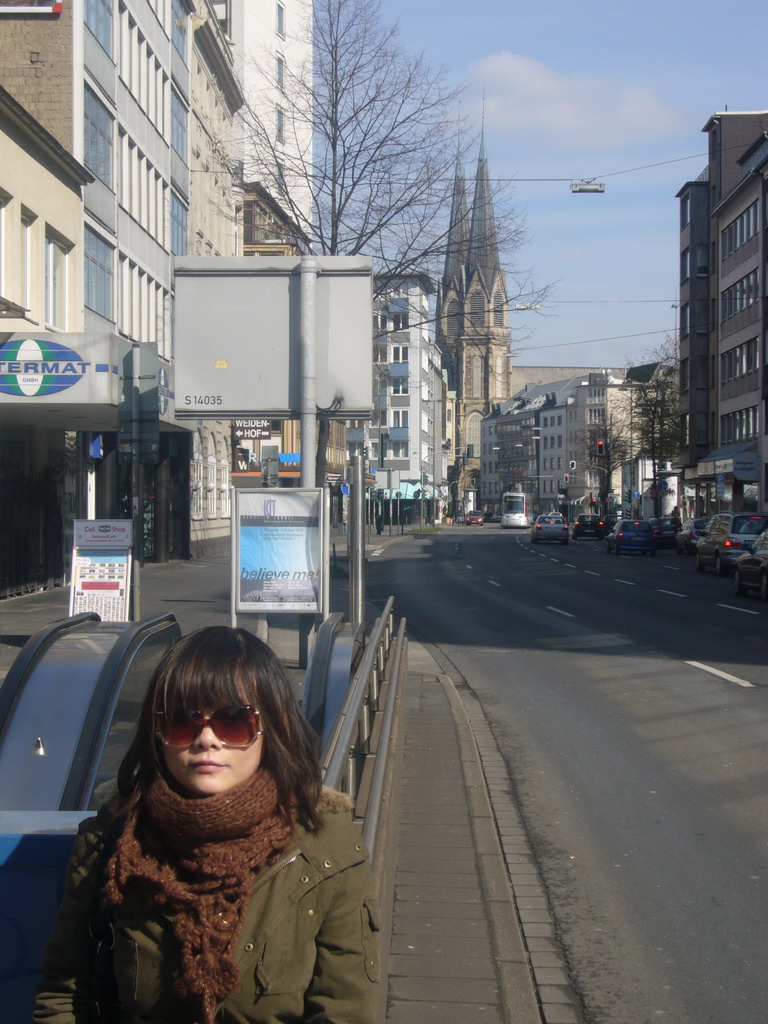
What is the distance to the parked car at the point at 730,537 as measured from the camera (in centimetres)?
3297

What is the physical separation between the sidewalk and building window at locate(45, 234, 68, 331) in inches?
636

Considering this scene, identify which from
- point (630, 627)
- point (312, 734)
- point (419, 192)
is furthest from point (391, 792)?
point (419, 192)

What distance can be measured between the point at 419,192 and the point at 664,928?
800 inches

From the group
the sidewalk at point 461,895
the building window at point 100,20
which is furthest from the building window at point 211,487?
the sidewalk at point 461,895

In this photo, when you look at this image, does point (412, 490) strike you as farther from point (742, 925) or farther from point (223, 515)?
point (742, 925)

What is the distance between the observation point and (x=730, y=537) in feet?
109

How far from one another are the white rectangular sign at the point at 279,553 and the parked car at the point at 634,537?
41.3 m

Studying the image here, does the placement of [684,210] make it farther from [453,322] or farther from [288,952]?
[288,952]

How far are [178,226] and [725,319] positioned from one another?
35.8m

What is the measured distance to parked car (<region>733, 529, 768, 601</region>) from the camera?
77.2ft

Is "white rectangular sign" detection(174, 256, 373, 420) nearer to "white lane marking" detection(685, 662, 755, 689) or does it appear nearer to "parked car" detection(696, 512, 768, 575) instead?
"white lane marking" detection(685, 662, 755, 689)

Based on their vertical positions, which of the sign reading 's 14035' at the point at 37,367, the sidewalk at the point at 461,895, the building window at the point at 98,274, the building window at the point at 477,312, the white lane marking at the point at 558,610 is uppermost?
the building window at the point at 98,274

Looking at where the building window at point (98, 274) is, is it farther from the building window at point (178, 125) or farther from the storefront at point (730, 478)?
the storefront at point (730, 478)

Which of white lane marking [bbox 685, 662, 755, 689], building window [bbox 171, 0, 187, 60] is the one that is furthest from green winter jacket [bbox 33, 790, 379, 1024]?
building window [bbox 171, 0, 187, 60]
